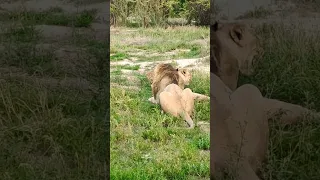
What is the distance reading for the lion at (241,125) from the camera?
2.84 meters

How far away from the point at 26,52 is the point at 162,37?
30.5 inches

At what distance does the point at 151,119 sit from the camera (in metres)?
2.90

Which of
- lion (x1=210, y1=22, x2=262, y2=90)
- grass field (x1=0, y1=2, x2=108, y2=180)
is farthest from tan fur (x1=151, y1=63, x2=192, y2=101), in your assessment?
grass field (x1=0, y1=2, x2=108, y2=180)

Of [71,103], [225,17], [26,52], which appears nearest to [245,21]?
[225,17]

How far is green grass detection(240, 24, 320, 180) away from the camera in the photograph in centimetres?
278

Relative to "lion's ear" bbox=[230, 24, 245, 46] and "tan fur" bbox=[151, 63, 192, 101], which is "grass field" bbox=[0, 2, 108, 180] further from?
"lion's ear" bbox=[230, 24, 245, 46]

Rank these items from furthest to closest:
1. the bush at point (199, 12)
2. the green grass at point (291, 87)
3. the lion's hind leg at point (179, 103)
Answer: the bush at point (199, 12) → the lion's hind leg at point (179, 103) → the green grass at point (291, 87)

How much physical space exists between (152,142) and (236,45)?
69 cm

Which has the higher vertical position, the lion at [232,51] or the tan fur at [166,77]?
the lion at [232,51]

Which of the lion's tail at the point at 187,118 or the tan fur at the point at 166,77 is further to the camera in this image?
the tan fur at the point at 166,77

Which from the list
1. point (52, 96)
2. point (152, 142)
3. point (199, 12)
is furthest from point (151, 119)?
point (199, 12)

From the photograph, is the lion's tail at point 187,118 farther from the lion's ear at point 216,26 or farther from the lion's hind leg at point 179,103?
the lion's ear at point 216,26

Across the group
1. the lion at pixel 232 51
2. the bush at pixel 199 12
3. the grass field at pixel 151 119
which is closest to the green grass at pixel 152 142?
the grass field at pixel 151 119

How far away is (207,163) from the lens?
280 cm
